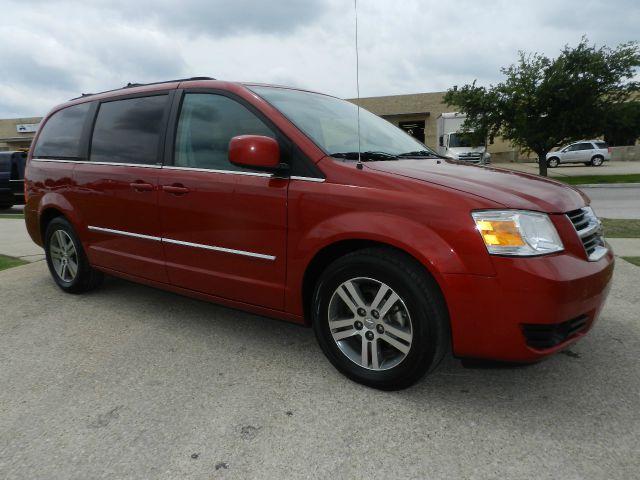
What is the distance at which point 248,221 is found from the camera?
9.49 feet

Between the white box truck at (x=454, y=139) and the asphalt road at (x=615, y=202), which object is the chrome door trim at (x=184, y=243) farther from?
the white box truck at (x=454, y=139)

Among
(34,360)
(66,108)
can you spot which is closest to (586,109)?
(66,108)

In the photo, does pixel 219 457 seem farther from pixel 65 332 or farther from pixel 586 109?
pixel 586 109

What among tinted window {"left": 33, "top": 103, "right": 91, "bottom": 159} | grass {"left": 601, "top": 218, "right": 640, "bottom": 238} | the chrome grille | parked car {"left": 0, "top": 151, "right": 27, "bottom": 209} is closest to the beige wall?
parked car {"left": 0, "top": 151, "right": 27, "bottom": 209}

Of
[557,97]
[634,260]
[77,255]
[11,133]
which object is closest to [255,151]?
[77,255]

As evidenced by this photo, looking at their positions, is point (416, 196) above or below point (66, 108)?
below

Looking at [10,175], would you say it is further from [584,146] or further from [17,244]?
[584,146]

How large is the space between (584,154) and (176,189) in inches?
1329

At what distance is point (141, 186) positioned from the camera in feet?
11.3

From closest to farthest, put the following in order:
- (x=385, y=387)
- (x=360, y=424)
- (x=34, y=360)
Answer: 1. (x=360, y=424)
2. (x=385, y=387)
3. (x=34, y=360)

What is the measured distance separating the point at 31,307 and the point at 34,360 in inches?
51.0

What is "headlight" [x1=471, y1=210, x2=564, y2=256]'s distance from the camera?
7.20 feet

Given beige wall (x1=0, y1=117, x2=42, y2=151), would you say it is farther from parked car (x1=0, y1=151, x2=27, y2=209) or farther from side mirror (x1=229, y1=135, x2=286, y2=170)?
side mirror (x1=229, y1=135, x2=286, y2=170)

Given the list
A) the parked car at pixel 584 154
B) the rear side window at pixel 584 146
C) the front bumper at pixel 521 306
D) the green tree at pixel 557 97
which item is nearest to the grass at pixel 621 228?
the front bumper at pixel 521 306
